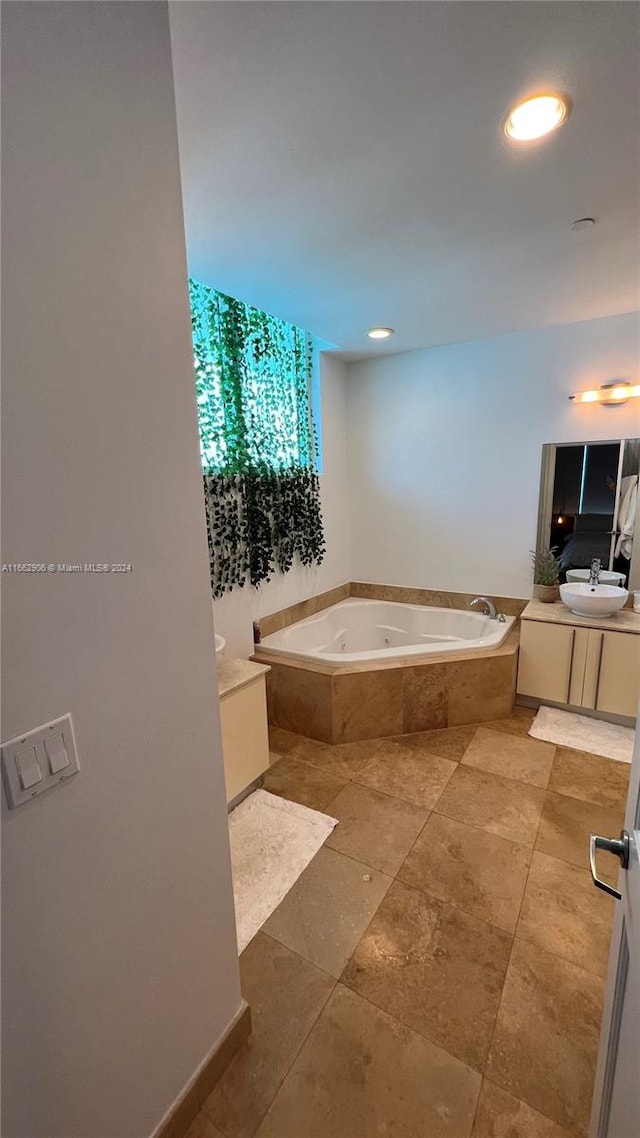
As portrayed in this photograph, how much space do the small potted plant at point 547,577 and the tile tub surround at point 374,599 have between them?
0.20 metres

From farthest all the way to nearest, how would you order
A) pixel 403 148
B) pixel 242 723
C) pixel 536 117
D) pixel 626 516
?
1. pixel 626 516
2. pixel 242 723
3. pixel 403 148
4. pixel 536 117

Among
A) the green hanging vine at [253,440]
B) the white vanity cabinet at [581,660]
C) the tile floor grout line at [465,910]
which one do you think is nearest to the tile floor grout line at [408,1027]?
the tile floor grout line at [465,910]

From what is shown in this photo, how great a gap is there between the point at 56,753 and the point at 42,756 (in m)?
0.02

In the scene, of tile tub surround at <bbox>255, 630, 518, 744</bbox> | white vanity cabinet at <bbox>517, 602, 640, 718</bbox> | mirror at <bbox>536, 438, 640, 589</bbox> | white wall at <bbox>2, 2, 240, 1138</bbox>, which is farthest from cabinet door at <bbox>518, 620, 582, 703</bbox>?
white wall at <bbox>2, 2, 240, 1138</bbox>

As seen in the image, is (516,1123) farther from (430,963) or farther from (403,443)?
(403,443)

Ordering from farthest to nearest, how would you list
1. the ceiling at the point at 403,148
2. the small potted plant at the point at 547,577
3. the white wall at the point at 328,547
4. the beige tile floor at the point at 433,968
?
the small potted plant at the point at 547,577, the white wall at the point at 328,547, the beige tile floor at the point at 433,968, the ceiling at the point at 403,148

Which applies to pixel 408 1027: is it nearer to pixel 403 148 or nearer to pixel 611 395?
pixel 403 148

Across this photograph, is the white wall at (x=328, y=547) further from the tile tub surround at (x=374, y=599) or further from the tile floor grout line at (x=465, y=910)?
the tile floor grout line at (x=465, y=910)

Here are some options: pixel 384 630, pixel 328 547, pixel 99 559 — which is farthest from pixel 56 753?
pixel 384 630

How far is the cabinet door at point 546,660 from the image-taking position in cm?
285

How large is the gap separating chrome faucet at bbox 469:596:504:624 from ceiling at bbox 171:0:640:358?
201 cm

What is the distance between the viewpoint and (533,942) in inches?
60.6

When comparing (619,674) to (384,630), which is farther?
(384,630)

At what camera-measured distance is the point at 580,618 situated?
2.87 meters
